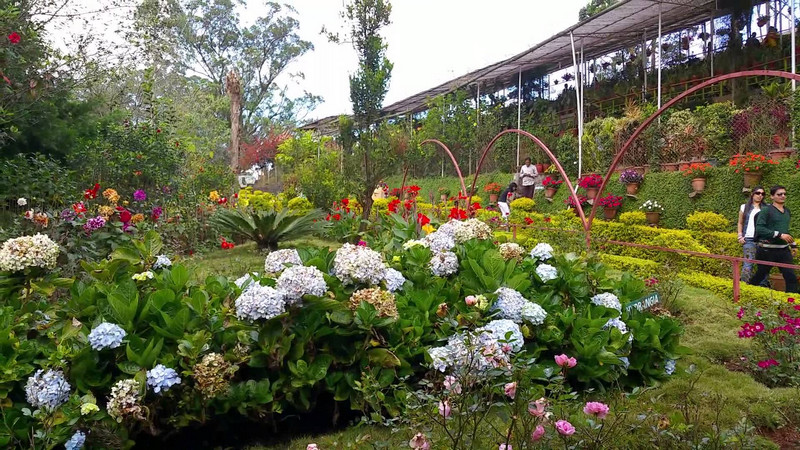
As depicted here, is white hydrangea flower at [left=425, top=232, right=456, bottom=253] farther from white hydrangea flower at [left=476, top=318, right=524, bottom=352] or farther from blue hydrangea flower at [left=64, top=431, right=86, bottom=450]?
blue hydrangea flower at [left=64, top=431, right=86, bottom=450]

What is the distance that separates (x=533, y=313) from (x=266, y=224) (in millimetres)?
5565

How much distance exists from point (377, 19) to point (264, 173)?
20892 mm

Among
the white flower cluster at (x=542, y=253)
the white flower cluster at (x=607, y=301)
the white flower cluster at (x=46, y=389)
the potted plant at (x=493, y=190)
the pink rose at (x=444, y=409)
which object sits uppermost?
the white flower cluster at (x=542, y=253)

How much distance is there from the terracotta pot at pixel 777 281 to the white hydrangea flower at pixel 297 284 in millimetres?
5528

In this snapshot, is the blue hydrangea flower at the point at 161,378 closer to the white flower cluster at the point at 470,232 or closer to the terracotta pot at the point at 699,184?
the white flower cluster at the point at 470,232

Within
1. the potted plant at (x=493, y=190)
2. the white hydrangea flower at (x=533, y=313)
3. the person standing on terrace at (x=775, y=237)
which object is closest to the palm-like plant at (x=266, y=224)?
the person standing on terrace at (x=775, y=237)

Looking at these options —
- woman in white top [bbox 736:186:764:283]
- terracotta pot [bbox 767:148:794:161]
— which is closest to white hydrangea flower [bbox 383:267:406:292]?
woman in white top [bbox 736:186:764:283]

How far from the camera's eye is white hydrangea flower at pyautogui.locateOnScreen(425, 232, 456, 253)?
2.91 metres

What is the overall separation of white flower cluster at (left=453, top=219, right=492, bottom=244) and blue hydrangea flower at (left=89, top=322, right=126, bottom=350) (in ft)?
6.28

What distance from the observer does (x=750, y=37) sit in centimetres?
1095

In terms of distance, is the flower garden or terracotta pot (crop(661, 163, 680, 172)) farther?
terracotta pot (crop(661, 163, 680, 172))

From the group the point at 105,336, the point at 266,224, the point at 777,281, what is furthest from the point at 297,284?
the point at 777,281

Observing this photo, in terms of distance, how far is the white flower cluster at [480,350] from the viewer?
1.70 m

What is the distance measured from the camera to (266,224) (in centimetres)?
733
